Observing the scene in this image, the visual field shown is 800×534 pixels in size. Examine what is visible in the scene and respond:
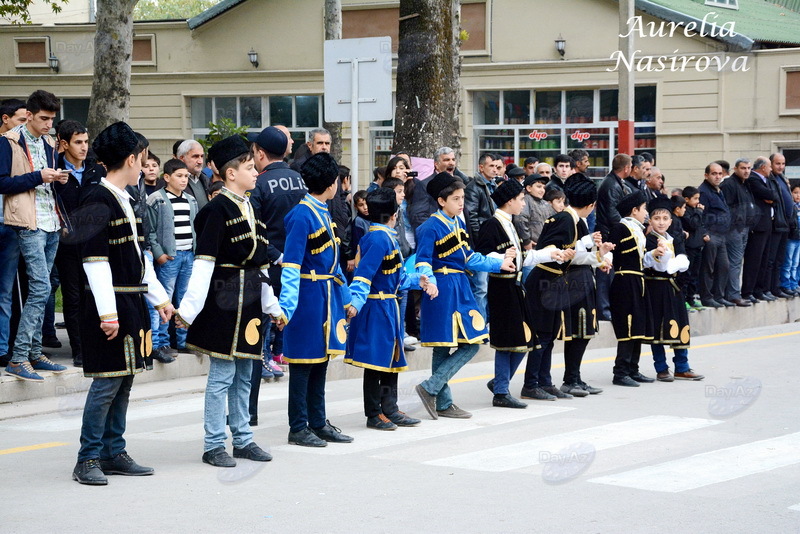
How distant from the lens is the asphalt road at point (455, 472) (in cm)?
609

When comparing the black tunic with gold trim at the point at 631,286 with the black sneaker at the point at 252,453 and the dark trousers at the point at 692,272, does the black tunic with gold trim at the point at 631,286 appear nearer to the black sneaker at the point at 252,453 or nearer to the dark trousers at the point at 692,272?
the black sneaker at the point at 252,453

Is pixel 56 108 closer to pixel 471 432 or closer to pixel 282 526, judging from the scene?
pixel 471 432

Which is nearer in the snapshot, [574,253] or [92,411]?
[92,411]

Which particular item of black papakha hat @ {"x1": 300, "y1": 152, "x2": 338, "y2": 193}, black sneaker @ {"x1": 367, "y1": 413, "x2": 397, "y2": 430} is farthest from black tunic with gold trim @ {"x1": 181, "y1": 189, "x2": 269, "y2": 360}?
black sneaker @ {"x1": 367, "y1": 413, "x2": 397, "y2": 430}

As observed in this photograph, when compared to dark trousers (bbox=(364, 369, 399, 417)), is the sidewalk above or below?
below

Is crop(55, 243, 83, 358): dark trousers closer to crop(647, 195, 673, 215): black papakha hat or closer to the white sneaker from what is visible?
the white sneaker

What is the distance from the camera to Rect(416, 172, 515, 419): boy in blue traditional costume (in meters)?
9.12

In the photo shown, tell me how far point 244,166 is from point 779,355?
26.4 feet

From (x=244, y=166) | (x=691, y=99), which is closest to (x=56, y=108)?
(x=244, y=166)

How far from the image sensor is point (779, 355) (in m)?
13.2

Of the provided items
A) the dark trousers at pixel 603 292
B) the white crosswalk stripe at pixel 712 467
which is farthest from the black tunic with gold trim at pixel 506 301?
the dark trousers at pixel 603 292

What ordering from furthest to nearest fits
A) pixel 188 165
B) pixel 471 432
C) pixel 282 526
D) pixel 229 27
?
pixel 229 27, pixel 188 165, pixel 471 432, pixel 282 526

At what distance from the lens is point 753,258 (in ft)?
57.7

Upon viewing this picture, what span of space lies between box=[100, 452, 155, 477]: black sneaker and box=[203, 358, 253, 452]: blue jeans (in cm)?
48
